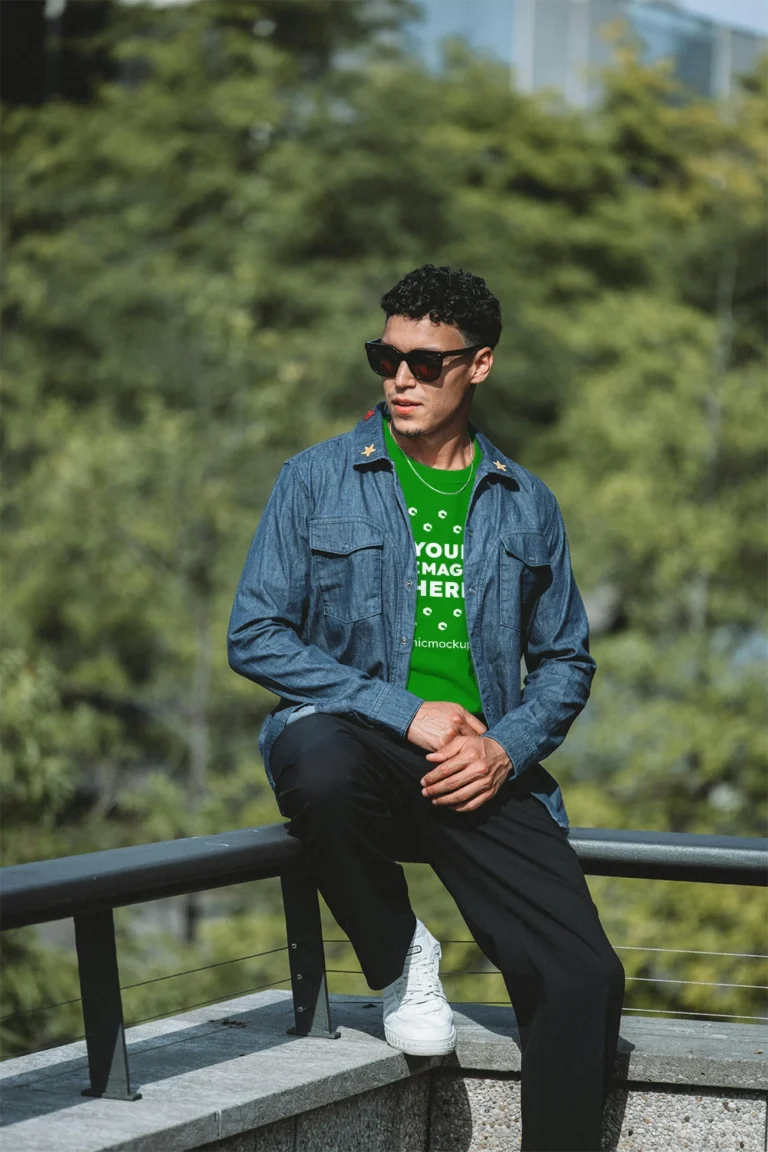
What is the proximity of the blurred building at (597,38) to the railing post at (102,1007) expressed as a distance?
27.2 metres

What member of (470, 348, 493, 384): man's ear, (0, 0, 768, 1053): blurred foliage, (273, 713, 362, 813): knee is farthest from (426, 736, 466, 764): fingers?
(0, 0, 768, 1053): blurred foliage

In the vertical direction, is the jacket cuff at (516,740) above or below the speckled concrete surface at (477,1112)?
above

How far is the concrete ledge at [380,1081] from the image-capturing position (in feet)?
8.92

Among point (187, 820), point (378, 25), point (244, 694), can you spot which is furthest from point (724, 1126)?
point (378, 25)

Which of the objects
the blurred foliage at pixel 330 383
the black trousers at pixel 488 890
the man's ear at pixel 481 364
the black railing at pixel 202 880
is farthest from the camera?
the blurred foliage at pixel 330 383

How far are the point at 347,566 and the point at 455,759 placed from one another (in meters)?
0.45

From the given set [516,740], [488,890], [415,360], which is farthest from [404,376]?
[488,890]

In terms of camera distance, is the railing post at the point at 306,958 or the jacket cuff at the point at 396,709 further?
the railing post at the point at 306,958

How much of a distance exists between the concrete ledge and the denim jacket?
0.53m

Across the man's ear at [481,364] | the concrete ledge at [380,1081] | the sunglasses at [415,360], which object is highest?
the sunglasses at [415,360]

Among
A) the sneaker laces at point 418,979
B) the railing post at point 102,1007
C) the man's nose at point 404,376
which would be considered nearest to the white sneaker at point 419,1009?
the sneaker laces at point 418,979

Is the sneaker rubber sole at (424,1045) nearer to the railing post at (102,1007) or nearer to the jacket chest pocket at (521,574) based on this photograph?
the railing post at (102,1007)

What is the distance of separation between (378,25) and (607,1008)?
84.8 ft

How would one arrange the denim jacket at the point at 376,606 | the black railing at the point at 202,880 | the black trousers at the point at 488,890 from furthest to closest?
the denim jacket at the point at 376,606 → the black trousers at the point at 488,890 → the black railing at the point at 202,880
